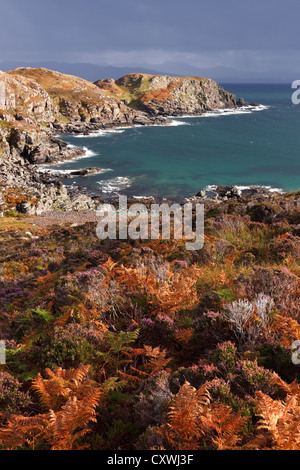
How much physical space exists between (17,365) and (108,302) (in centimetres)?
194

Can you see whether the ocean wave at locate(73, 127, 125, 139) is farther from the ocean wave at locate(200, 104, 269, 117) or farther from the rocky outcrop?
the ocean wave at locate(200, 104, 269, 117)

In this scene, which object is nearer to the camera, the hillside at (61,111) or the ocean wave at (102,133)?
the hillside at (61,111)

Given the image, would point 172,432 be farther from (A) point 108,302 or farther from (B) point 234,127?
(B) point 234,127

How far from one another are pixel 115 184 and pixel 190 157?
1058 inches

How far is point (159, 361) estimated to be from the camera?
13.7ft

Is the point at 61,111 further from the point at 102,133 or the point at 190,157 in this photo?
the point at 190,157

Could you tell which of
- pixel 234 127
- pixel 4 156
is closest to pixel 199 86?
pixel 234 127

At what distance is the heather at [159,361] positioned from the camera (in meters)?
2.91

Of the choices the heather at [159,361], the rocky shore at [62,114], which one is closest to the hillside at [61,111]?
the rocky shore at [62,114]

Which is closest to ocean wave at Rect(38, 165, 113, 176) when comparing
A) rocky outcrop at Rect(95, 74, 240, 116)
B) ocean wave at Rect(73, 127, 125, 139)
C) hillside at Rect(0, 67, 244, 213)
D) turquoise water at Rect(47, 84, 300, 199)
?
turquoise water at Rect(47, 84, 300, 199)

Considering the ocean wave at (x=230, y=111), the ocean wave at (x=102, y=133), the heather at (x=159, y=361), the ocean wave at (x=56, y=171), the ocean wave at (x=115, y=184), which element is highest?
the ocean wave at (x=230, y=111)

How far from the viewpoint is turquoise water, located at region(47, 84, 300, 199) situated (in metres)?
54.5

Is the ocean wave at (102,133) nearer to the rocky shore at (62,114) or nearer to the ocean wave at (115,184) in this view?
the rocky shore at (62,114)

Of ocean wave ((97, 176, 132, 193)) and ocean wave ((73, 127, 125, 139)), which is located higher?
A: ocean wave ((73, 127, 125, 139))
